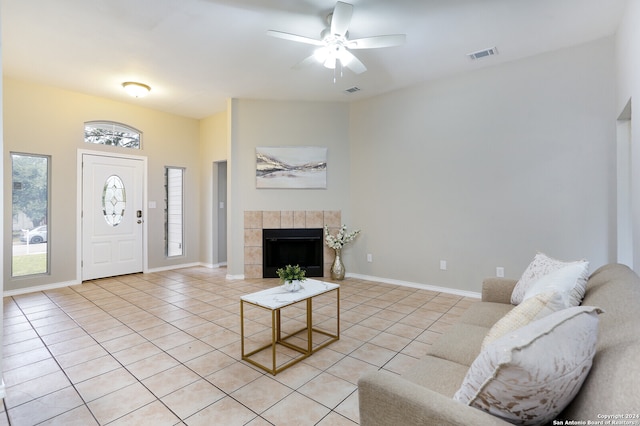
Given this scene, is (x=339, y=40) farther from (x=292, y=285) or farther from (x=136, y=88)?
(x=136, y=88)

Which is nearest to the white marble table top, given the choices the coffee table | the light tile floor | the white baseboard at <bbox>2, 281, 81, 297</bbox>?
the coffee table

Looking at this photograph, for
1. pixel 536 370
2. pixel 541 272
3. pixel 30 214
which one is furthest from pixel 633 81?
pixel 30 214

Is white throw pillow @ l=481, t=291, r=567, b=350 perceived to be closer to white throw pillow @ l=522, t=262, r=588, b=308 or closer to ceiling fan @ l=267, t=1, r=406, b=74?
white throw pillow @ l=522, t=262, r=588, b=308

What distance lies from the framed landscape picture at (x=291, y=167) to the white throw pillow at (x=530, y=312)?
4169 millimetres

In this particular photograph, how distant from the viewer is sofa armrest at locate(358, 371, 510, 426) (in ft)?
2.96

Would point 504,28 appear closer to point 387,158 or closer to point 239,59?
point 387,158

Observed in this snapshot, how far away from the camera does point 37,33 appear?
3.18 metres

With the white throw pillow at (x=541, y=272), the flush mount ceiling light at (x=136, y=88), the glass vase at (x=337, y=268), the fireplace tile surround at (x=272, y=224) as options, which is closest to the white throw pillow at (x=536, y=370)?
the white throw pillow at (x=541, y=272)

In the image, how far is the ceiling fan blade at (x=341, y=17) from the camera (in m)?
2.42

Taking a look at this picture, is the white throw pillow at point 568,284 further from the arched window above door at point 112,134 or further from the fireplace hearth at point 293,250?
the arched window above door at point 112,134

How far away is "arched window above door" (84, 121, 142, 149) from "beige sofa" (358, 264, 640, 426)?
5.88 meters

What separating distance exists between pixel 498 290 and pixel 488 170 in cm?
205

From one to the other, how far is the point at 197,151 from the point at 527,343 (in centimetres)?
661

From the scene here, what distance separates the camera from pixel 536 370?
2.68 feet
